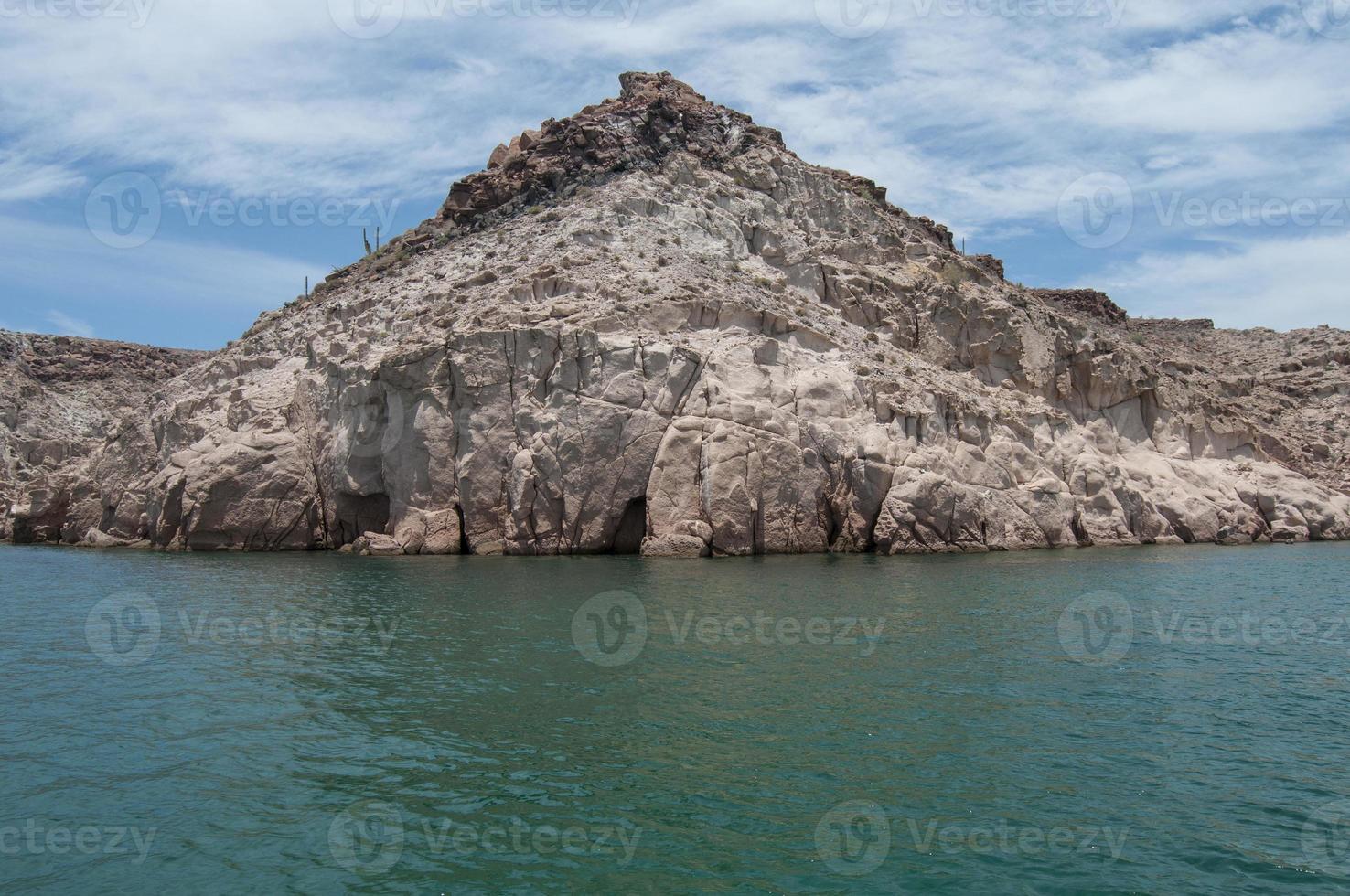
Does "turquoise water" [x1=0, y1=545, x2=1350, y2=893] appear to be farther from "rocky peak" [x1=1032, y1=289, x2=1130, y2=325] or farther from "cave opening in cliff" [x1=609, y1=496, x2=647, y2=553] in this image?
"rocky peak" [x1=1032, y1=289, x2=1130, y2=325]

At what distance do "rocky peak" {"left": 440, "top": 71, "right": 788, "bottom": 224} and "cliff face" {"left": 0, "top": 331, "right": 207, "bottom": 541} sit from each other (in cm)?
2934

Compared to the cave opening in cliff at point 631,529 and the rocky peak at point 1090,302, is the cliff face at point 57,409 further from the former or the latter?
the rocky peak at point 1090,302

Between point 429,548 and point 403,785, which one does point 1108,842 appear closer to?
point 403,785

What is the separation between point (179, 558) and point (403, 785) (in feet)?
124

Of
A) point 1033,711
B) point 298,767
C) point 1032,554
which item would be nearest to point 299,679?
point 298,767

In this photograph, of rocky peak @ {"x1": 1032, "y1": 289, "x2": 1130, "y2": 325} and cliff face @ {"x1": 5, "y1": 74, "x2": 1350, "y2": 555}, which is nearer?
cliff face @ {"x1": 5, "y1": 74, "x2": 1350, "y2": 555}

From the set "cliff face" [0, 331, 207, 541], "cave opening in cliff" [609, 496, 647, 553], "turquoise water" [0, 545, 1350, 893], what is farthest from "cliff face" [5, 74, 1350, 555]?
"turquoise water" [0, 545, 1350, 893]

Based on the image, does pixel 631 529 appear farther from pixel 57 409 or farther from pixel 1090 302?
pixel 57 409

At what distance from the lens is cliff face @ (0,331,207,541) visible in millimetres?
64688

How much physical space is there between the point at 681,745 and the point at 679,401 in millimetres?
30202

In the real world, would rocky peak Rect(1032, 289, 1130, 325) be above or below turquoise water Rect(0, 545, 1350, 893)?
above

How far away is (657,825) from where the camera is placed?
12047 mm

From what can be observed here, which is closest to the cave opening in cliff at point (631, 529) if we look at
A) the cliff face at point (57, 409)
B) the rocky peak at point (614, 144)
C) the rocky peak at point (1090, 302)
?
the rocky peak at point (614, 144)

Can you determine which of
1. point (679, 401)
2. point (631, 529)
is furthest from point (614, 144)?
point (631, 529)
